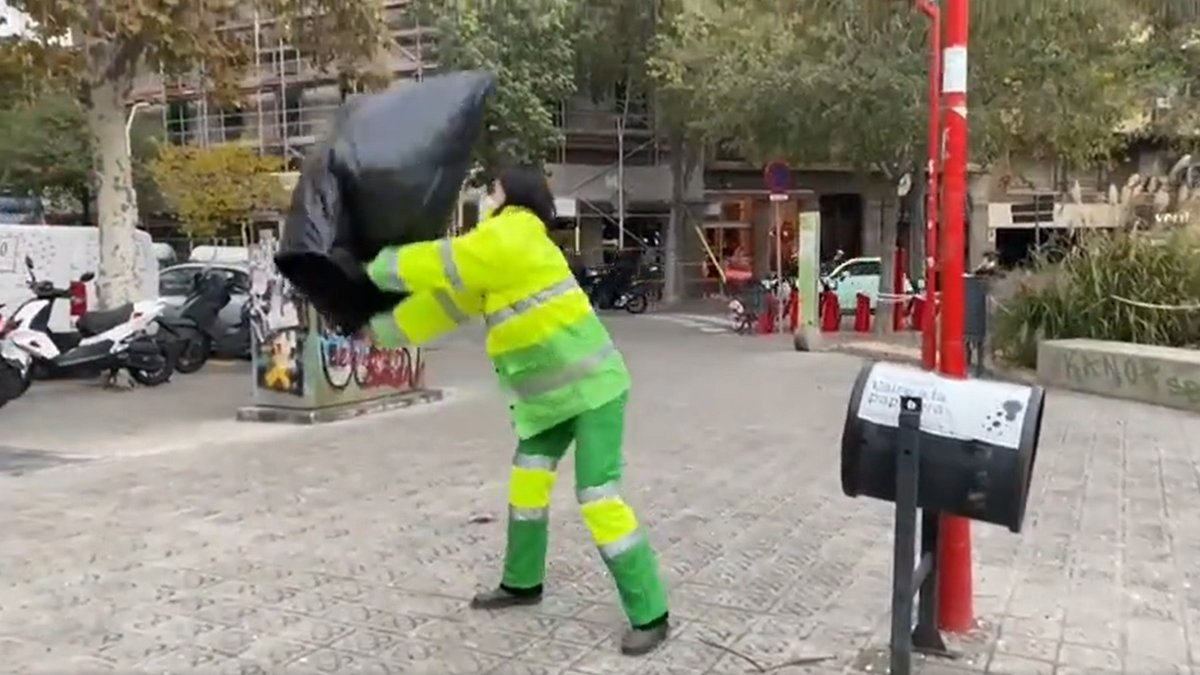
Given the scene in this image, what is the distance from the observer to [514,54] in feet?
89.3

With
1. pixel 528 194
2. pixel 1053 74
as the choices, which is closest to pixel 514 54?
pixel 1053 74

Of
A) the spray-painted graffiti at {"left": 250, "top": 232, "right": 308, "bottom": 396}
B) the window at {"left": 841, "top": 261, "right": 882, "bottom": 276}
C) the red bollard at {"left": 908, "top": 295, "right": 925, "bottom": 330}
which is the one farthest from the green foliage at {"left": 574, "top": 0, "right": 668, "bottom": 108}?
the spray-painted graffiti at {"left": 250, "top": 232, "right": 308, "bottom": 396}

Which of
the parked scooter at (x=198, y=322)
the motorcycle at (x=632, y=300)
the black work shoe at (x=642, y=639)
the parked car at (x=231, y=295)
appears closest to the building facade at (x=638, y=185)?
the motorcycle at (x=632, y=300)

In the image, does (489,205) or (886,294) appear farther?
(886,294)

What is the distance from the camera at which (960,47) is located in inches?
173

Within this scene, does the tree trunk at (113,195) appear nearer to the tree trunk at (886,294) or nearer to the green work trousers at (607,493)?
the green work trousers at (607,493)

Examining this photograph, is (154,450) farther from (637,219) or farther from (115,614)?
(637,219)

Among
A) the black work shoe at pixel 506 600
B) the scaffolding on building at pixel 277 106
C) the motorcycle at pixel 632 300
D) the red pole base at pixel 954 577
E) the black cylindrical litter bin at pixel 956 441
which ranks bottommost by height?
the motorcycle at pixel 632 300

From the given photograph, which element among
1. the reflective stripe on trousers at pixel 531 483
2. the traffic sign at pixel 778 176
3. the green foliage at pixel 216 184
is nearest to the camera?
the reflective stripe on trousers at pixel 531 483

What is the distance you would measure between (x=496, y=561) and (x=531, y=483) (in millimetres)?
1181

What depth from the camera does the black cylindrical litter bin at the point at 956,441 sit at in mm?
3869

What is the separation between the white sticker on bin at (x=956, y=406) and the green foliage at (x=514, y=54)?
22.3m

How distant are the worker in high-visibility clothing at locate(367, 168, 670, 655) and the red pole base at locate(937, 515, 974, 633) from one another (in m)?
1.02

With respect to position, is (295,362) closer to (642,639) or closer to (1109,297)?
(642,639)
